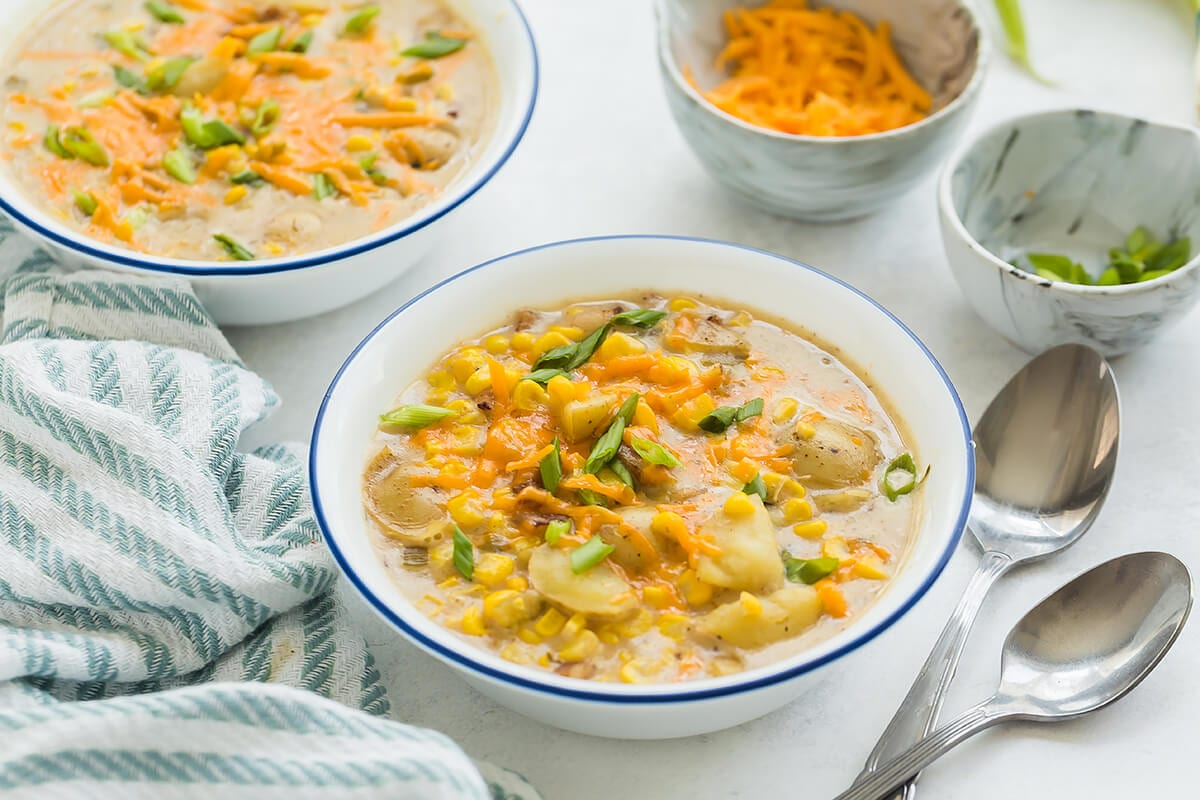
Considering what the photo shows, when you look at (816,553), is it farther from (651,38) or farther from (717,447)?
(651,38)

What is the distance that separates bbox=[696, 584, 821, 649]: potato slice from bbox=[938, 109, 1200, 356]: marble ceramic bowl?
1.07 metres

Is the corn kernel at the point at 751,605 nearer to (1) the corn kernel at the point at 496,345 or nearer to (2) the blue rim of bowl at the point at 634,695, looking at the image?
(2) the blue rim of bowl at the point at 634,695

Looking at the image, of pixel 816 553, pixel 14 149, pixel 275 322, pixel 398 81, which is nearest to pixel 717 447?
pixel 816 553

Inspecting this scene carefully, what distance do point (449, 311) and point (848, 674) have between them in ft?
3.50

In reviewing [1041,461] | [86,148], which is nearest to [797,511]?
[1041,461]

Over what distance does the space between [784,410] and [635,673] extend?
670 millimetres

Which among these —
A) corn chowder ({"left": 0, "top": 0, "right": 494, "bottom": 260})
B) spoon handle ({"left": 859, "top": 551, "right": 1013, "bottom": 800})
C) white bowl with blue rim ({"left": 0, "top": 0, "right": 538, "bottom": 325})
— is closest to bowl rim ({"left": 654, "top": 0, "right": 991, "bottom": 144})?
white bowl with blue rim ({"left": 0, "top": 0, "right": 538, "bottom": 325})

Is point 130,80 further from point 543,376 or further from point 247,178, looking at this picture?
point 543,376

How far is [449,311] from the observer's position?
8.66ft

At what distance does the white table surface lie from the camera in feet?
7.46

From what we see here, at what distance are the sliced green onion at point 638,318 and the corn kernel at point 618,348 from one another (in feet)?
0.24

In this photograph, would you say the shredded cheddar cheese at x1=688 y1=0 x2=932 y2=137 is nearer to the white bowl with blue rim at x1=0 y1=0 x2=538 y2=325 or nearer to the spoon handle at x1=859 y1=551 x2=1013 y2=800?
the white bowl with blue rim at x1=0 y1=0 x2=538 y2=325

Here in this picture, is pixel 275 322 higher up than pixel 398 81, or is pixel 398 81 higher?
pixel 398 81

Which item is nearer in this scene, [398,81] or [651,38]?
[398,81]
